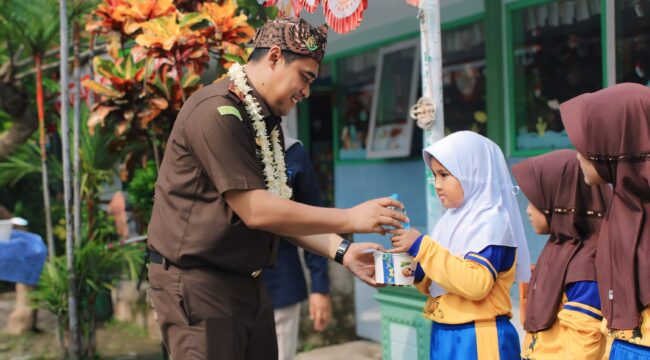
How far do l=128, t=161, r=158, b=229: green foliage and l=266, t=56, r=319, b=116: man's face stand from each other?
3.69 meters

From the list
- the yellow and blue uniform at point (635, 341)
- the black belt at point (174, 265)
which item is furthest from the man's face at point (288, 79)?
the yellow and blue uniform at point (635, 341)

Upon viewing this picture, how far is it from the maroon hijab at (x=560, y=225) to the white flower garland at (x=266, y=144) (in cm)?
122

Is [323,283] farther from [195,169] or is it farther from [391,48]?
[391,48]

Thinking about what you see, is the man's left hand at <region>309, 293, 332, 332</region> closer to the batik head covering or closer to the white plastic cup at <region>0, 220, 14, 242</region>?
the batik head covering

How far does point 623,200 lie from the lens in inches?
97.5

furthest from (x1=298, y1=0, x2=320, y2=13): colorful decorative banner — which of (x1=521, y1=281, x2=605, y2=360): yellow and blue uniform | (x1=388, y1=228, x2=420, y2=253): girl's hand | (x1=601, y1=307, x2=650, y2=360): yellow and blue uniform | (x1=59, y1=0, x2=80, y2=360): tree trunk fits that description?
(x1=59, y1=0, x2=80, y2=360): tree trunk

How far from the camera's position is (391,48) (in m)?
7.25

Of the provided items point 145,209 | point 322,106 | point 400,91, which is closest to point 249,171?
point 145,209

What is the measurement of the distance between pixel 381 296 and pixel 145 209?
8.78 feet

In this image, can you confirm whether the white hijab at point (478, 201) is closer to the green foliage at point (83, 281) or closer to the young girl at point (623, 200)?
the young girl at point (623, 200)

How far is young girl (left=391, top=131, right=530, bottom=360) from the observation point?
2.87 metres

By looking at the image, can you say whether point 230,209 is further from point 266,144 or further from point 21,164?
point 21,164

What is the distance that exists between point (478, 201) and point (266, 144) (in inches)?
36.4

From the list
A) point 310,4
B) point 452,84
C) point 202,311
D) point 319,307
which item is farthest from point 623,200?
point 452,84
